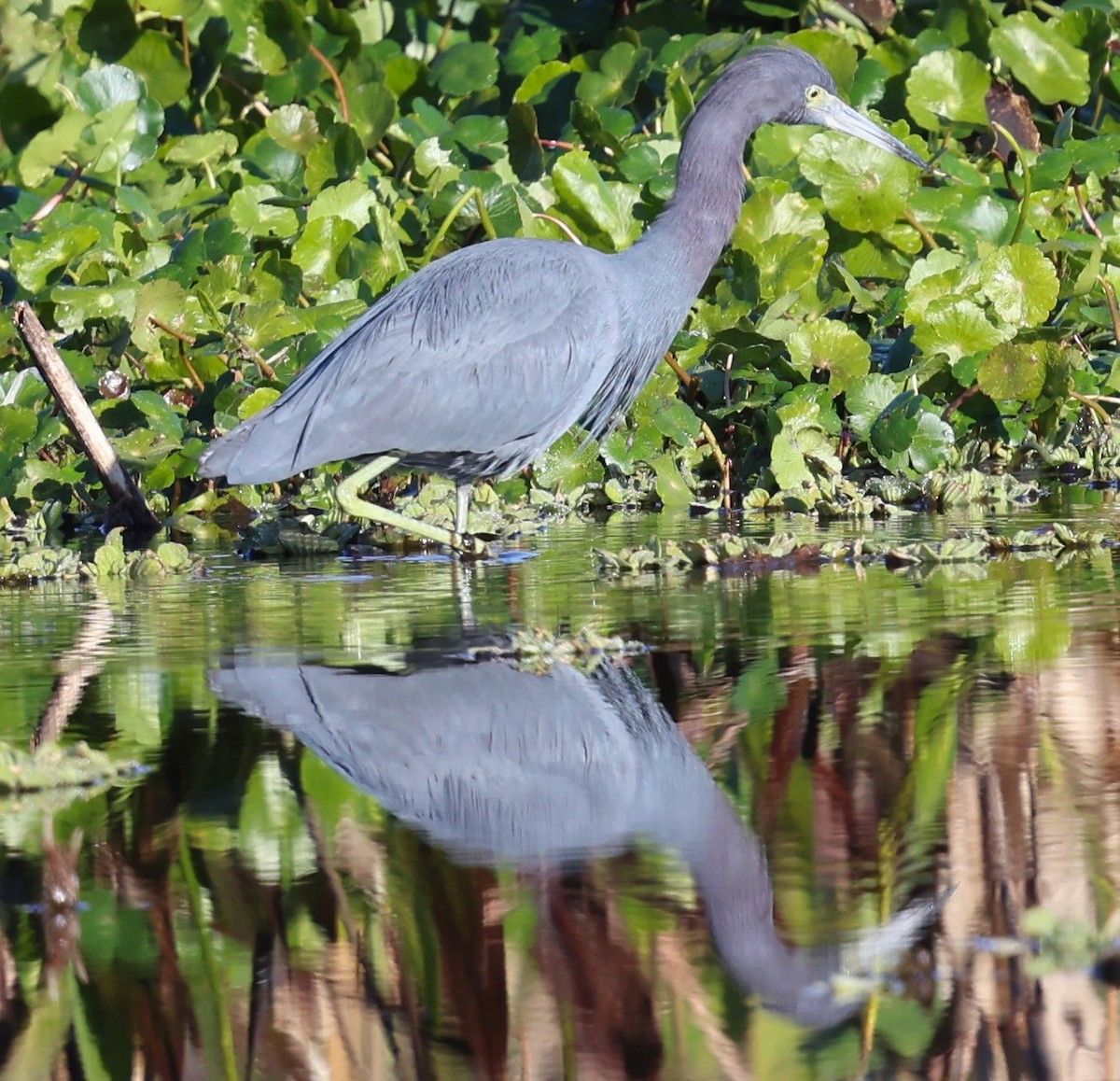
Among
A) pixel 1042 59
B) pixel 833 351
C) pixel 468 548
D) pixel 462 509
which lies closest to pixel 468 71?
pixel 1042 59

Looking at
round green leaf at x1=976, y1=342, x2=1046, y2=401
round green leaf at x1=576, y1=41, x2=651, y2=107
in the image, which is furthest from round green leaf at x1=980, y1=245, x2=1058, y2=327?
round green leaf at x1=576, y1=41, x2=651, y2=107

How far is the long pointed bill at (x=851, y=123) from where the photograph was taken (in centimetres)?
655

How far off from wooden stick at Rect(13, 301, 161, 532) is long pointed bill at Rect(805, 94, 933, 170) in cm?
268

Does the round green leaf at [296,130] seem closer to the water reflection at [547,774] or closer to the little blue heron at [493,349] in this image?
the little blue heron at [493,349]

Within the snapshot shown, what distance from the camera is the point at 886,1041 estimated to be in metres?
1.91

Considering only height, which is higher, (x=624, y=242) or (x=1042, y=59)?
(x=1042, y=59)

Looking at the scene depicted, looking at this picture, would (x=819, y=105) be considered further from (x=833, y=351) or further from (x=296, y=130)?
(x=296, y=130)

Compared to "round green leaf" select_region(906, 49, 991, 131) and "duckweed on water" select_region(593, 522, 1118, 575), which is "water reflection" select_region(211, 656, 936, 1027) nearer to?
"duckweed on water" select_region(593, 522, 1118, 575)

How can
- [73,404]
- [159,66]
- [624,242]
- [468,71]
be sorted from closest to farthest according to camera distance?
[73,404], [624,242], [159,66], [468,71]

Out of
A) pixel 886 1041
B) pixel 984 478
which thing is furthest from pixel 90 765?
pixel 984 478

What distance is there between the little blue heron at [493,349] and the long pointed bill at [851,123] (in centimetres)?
37

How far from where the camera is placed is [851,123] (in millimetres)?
6660

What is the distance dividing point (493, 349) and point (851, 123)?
1712 millimetres

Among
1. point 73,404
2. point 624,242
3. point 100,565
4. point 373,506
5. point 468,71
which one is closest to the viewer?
point 100,565
